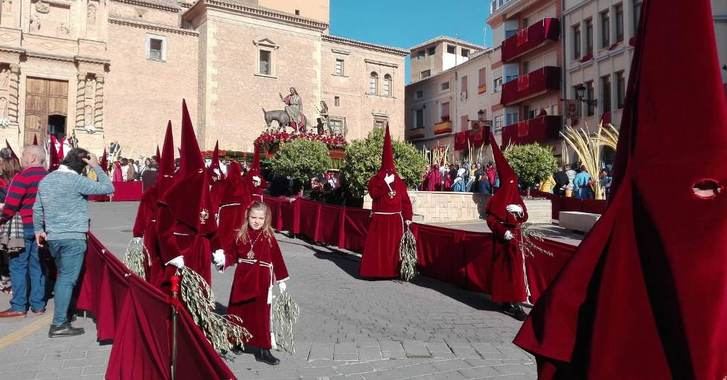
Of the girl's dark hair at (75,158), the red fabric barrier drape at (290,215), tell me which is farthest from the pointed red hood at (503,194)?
the red fabric barrier drape at (290,215)

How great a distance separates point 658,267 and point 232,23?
4102 cm

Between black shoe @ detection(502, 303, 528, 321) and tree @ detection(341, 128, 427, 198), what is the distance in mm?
7244

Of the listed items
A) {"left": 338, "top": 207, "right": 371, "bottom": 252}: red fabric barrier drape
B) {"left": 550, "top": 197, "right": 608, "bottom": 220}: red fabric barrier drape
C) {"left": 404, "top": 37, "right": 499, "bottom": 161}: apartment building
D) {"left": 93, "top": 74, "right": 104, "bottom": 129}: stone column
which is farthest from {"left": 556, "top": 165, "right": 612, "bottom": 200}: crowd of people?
{"left": 93, "top": 74, "right": 104, "bottom": 129}: stone column

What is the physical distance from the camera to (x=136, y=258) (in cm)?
770

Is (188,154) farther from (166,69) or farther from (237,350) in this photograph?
(166,69)

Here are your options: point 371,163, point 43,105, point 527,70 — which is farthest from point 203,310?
point 527,70

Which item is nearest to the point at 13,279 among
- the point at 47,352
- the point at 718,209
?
the point at 47,352

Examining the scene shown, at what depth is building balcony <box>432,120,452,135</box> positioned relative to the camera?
47094 millimetres

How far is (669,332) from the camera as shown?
2102 mm

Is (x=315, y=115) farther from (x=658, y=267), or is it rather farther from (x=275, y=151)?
(x=658, y=267)

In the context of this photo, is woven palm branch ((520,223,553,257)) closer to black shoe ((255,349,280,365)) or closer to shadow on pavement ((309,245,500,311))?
shadow on pavement ((309,245,500,311))

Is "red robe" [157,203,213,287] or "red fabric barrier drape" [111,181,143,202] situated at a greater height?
"red fabric barrier drape" [111,181,143,202]

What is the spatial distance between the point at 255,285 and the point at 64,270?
2.14 m

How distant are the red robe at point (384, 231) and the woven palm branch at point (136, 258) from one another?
338 cm
